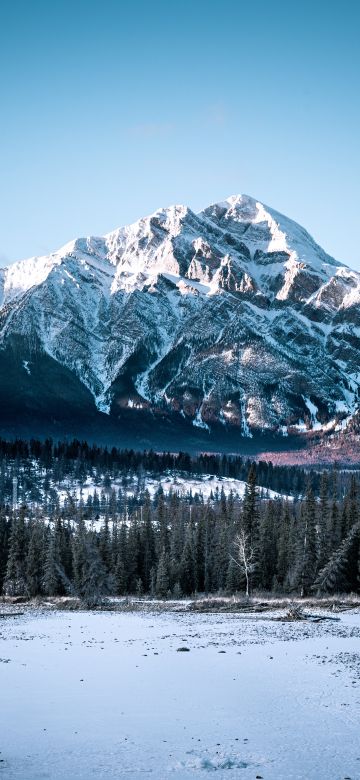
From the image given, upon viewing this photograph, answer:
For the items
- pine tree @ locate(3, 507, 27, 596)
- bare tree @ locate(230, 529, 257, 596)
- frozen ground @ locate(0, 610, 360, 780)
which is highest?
frozen ground @ locate(0, 610, 360, 780)

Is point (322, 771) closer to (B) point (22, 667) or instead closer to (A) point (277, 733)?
(A) point (277, 733)

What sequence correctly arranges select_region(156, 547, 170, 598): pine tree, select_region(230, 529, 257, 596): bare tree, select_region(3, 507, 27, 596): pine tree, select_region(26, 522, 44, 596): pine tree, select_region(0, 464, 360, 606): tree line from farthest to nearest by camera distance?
select_region(3, 507, 27, 596): pine tree < select_region(26, 522, 44, 596): pine tree < select_region(156, 547, 170, 598): pine tree < select_region(230, 529, 257, 596): bare tree < select_region(0, 464, 360, 606): tree line

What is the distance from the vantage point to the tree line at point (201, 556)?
78438 mm

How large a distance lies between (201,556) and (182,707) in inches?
3049

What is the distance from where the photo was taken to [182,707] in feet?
69.6

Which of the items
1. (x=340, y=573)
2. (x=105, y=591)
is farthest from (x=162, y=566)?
(x=340, y=573)

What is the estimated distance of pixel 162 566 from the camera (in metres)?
86.8

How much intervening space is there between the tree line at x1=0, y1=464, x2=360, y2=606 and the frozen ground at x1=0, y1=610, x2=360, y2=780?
40866mm

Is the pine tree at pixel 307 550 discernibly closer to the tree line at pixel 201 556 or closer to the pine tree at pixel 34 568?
the tree line at pixel 201 556

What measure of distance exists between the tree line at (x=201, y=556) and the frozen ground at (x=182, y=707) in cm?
4087

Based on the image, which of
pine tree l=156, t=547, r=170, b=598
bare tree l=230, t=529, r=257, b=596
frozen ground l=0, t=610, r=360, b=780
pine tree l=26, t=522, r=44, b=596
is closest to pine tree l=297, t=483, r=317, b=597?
bare tree l=230, t=529, r=257, b=596

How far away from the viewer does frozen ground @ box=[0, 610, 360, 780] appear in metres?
15.8

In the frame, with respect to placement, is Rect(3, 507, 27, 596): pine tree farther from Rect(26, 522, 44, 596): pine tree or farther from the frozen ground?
the frozen ground

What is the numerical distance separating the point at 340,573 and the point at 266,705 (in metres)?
57.4
